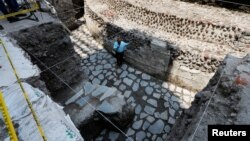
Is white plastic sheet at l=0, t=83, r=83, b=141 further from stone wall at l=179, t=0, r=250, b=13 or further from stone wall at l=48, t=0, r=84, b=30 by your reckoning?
stone wall at l=179, t=0, r=250, b=13

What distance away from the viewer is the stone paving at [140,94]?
19.3ft

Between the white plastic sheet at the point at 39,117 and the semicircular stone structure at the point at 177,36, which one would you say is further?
the semicircular stone structure at the point at 177,36

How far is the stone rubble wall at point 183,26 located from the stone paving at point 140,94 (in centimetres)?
199

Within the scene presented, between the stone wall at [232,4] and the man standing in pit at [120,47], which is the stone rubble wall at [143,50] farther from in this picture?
the stone wall at [232,4]

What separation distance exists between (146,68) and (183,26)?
82.9 inches

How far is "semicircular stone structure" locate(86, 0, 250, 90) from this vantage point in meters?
6.88

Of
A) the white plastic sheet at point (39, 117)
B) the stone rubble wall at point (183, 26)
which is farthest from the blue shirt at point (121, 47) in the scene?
the white plastic sheet at point (39, 117)

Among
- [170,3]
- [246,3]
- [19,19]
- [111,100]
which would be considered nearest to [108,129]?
[111,100]

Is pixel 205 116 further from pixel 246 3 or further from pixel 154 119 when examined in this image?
pixel 246 3

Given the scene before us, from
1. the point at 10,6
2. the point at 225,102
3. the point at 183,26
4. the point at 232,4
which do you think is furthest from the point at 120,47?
the point at 225,102

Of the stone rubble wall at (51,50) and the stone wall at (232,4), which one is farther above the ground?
the stone wall at (232,4)

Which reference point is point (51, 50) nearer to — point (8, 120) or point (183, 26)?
point (8, 120)

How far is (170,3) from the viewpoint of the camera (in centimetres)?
915

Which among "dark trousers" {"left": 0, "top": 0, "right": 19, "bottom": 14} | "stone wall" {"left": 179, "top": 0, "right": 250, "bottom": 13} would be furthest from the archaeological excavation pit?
"dark trousers" {"left": 0, "top": 0, "right": 19, "bottom": 14}
